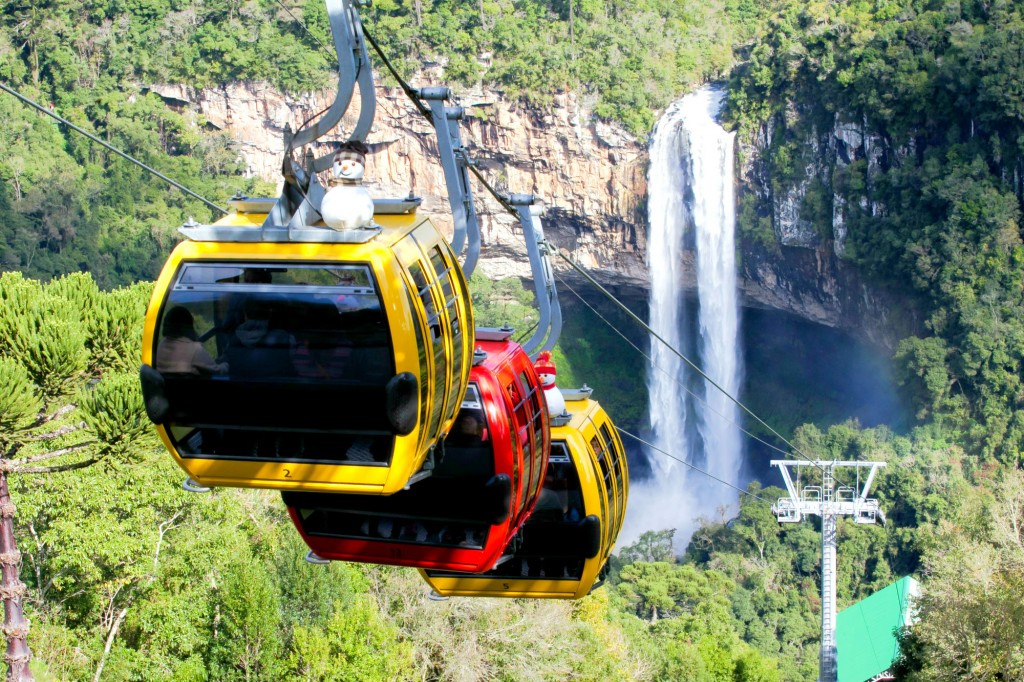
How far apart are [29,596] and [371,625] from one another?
5.16 metres

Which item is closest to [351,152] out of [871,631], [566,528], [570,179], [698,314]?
[566,528]

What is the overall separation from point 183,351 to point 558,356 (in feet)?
186

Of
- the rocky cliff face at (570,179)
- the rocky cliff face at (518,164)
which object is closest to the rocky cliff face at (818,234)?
the rocky cliff face at (570,179)

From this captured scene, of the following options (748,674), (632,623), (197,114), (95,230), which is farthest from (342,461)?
(197,114)

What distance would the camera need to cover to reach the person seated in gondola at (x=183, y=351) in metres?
7.38

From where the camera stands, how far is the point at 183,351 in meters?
7.45

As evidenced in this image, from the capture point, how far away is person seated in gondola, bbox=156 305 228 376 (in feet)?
24.2

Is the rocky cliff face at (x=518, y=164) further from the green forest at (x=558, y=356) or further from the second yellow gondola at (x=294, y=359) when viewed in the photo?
the second yellow gondola at (x=294, y=359)

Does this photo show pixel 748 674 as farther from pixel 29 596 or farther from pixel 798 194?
pixel 798 194

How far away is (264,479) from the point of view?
761cm

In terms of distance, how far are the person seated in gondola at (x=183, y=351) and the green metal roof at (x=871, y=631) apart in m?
24.8

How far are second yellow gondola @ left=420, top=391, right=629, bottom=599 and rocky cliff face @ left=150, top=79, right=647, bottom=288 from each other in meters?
51.3

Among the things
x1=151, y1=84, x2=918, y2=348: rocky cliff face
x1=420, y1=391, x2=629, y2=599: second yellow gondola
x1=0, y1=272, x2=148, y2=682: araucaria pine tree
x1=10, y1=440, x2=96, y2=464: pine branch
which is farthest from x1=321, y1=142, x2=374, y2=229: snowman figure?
x1=151, y1=84, x2=918, y2=348: rocky cliff face

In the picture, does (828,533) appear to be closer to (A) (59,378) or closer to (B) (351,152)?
(A) (59,378)
